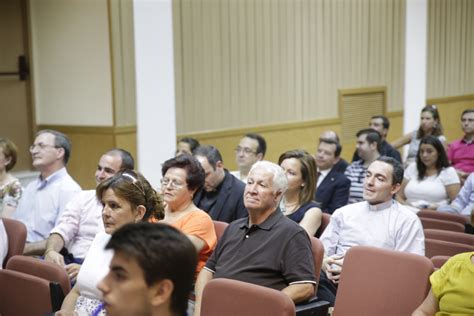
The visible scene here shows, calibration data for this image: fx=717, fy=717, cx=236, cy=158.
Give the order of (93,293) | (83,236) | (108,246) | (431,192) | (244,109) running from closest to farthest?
(108,246) → (93,293) → (83,236) → (431,192) → (244,109)

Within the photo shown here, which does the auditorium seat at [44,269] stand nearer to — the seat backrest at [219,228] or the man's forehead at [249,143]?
the seat backrest at [219,228]

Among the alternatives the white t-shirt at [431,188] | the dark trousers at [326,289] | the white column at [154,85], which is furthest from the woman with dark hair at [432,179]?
the white column at [154,85]

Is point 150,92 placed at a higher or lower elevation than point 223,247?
higher

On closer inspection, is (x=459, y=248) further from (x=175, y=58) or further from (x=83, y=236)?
(x=175, y=58)

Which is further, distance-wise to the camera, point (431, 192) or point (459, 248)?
point (431, 192)

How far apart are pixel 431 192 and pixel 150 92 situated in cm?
298

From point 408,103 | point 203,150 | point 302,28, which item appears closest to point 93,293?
point 203,150

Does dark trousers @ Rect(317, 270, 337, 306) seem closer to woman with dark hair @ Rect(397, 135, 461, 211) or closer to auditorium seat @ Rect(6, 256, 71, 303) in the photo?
auditorium seat @ Rect(6, 256, 71, 303)

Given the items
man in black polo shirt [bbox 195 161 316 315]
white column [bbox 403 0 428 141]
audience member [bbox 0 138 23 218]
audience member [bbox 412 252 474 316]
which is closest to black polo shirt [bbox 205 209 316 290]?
man in black polo shirt [bbox 195 161 316 315]

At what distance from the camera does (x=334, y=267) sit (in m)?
3.92

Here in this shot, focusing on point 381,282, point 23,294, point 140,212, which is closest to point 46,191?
point 23,294

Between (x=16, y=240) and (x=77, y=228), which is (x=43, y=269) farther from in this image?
(x=77, y=228)

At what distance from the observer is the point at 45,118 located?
24.2ft

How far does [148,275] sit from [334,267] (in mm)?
2384
